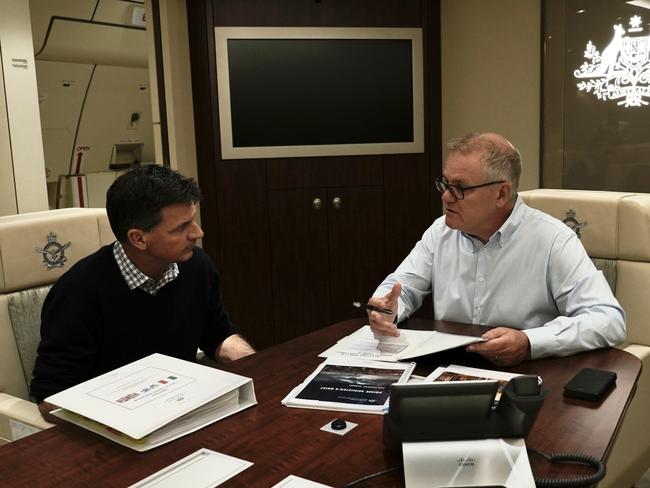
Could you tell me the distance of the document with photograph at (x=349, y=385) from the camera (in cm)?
145

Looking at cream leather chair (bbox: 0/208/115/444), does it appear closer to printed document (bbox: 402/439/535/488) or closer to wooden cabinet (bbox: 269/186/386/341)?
printed document (bbox: 402/439/535/488)

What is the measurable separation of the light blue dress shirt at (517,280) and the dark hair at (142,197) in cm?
74

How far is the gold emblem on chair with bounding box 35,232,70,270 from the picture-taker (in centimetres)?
216

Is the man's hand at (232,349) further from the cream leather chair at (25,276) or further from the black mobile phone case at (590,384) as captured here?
the black mobile phone case at (590,384)

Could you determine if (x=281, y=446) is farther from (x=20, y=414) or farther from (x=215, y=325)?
(x=215, y=325)

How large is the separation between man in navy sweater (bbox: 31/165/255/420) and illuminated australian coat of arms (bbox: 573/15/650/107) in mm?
2473

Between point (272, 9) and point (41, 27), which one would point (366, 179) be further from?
point (41, 27)

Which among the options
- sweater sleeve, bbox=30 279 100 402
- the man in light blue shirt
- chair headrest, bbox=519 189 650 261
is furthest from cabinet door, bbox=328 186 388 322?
sweater sleeve, bbox=30 279 100 402

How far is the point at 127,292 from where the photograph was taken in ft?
6.30

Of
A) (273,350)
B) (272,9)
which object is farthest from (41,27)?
(273,350)

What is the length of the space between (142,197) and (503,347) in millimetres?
1071

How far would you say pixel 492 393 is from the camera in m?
1.17

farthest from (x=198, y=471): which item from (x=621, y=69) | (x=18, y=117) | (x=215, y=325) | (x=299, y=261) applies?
(x=18, y=117)

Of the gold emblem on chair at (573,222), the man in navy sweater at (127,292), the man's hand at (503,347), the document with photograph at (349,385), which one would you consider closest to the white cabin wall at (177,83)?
the man in navy sweater at (127,292)
